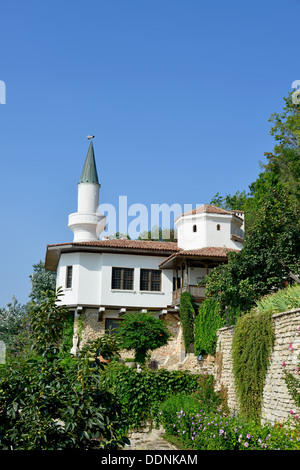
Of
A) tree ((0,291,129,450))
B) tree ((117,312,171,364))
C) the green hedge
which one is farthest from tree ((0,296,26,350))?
tree ((0,291,129,450))

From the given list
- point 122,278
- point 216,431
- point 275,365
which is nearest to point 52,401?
point 216,431

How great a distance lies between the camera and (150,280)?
94.3ft

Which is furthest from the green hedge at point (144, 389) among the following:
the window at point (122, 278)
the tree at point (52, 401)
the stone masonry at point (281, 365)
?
the window at point (122, 278)

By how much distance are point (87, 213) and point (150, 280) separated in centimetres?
656

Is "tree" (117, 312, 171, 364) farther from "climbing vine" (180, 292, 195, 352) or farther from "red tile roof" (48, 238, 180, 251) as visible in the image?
"red tile roof" (48, 238, 180, 251)

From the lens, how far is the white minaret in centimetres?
3209

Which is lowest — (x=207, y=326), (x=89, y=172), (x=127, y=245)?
(x=207, y=326)

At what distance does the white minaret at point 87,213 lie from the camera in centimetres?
3209

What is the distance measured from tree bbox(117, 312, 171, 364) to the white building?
517 cm

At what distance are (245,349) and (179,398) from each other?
2.57 meters

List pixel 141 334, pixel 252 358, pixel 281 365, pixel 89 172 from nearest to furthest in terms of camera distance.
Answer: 1. pixel 281 365
2. pixel 252 358
3. pixel 141 334
4. pixel 89 172

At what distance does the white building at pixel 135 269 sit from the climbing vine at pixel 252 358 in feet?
45.4

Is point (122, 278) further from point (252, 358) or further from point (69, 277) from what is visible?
point (252, 358)

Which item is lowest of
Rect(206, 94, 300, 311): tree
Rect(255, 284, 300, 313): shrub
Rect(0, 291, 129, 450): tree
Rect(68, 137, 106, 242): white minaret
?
Rect(0, 291, 129, 450): tree
